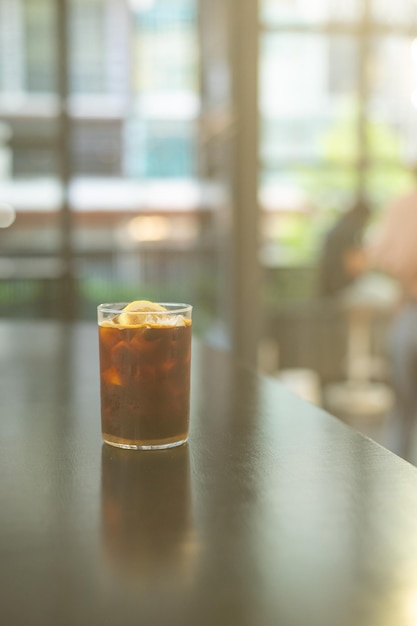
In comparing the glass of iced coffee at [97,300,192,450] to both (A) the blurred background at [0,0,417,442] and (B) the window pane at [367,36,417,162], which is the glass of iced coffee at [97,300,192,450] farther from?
(B) the window pane at [367,36,417,162]

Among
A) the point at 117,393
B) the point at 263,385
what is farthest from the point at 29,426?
the point at 263,385

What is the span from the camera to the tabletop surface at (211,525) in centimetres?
48

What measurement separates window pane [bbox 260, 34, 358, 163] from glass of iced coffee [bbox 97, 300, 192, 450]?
4.14m

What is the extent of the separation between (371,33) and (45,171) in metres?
1.99

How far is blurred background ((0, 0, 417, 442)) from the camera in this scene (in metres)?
4.41

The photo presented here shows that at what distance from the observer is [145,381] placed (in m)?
0.85

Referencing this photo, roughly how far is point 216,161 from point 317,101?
0.77 metres

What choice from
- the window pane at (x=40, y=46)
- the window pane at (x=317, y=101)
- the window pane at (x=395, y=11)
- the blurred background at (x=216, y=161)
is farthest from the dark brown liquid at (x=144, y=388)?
the window pane at (x=395, y=11)

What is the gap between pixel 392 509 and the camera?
0.65m

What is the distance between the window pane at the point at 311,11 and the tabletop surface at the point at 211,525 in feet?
13.8

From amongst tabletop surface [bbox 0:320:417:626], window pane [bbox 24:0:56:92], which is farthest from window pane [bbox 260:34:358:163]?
tabletop surface [bbox 0:320:417:626]

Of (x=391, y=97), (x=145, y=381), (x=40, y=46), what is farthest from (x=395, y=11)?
(x=145, y=381)

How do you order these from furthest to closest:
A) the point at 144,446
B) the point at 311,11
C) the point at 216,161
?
the point at 311,11 → the point at 216,161 → the point at 144,446

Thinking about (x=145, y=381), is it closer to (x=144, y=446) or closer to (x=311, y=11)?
(x=144, y=446)
